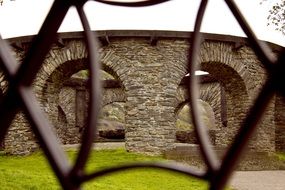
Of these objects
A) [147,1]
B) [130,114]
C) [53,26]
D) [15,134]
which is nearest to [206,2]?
[147,1]

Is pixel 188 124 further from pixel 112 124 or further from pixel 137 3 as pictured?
pixel 137 3

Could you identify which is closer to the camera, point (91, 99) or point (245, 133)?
point (245, 133)

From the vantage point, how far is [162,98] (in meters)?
13.0

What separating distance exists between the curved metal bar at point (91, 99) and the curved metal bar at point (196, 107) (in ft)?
0.70

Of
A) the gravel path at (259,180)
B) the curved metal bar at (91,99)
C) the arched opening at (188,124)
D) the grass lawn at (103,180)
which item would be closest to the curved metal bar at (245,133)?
the curved metal bar at (91,99)

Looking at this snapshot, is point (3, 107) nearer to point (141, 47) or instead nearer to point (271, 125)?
point (141, 47)

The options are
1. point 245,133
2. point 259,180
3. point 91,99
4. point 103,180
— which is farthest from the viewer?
point 259,180

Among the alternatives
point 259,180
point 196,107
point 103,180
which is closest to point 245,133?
point 196,107

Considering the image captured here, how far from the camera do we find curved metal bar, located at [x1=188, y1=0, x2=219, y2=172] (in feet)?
2.77

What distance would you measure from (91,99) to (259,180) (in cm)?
862

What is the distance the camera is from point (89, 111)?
0.95 metres

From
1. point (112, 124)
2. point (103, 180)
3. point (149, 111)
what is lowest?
point (103, 180)

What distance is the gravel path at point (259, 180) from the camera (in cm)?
814

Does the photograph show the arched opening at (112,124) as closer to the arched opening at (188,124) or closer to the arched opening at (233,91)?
the arched opening at (188,124)
